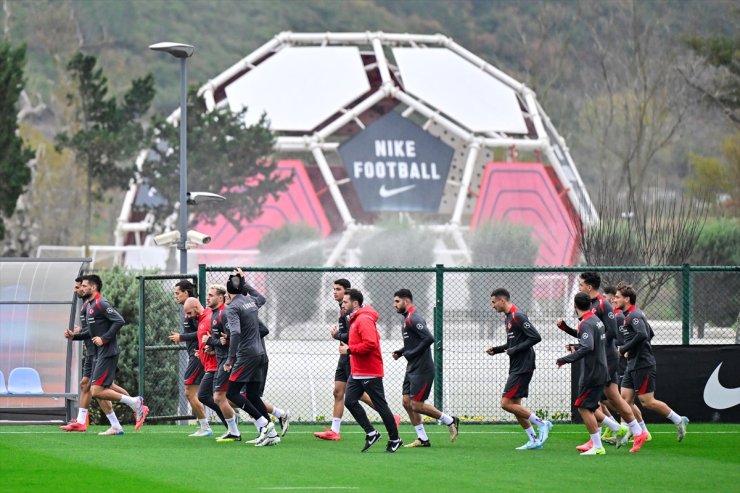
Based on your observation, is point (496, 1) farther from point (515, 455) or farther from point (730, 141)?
point (515, 455)

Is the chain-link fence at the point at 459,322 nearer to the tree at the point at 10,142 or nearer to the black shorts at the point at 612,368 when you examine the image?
the black shorts at the point at 612,368

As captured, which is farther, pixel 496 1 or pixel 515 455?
pixel 496 1

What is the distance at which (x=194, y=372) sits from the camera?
15.8 metres

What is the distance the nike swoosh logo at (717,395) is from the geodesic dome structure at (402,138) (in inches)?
1200

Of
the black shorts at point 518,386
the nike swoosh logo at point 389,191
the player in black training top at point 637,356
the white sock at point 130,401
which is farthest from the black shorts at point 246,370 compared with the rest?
the nike swoosh logo at point 389,191

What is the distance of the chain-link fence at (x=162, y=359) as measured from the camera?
1814 centimetres

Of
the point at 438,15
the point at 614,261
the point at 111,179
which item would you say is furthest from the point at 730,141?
the point at 438,15

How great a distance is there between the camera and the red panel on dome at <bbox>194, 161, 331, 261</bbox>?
48.6 meters

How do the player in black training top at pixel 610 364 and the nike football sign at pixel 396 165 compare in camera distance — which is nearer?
the player in black training top at pixel 610 364

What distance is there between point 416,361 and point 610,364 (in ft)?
7.16

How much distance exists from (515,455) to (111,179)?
30.6 meters

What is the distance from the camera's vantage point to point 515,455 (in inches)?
562

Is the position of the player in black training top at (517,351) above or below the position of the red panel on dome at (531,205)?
below

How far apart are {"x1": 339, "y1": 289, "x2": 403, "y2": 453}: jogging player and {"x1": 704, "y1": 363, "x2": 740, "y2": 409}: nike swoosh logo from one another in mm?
5114
